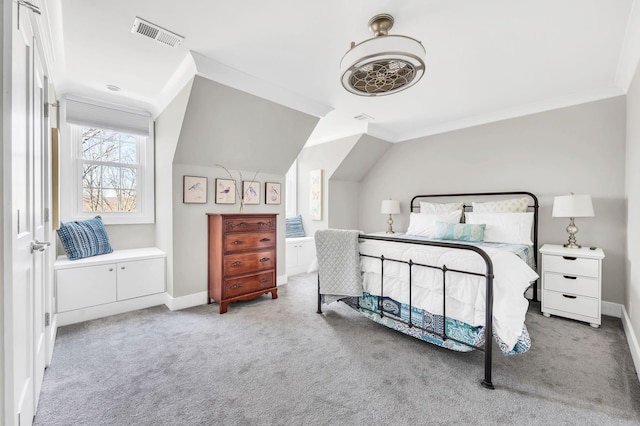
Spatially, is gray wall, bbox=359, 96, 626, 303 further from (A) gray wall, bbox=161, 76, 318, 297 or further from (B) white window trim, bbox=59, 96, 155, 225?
(B) white window trim, bbox=59, 96, 155, 225

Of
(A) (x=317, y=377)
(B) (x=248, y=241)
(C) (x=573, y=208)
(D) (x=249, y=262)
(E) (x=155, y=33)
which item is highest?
(E) (x=155, y=33)

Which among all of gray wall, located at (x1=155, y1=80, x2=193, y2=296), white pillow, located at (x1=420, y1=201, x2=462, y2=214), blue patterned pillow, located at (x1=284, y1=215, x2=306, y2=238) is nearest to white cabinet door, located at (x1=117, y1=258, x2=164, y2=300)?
gray wall, located at (x1=155, y1=80, x2=193, y2=296)

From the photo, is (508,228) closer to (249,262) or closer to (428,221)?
(428,221)

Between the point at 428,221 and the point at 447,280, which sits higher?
the point at 428,221

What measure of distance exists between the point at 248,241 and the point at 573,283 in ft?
11.2

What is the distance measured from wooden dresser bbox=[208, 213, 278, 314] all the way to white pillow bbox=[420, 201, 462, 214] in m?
2.29

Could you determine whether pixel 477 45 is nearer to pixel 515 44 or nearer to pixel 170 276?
pixel 515 44

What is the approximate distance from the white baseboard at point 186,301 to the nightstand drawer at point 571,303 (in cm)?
374

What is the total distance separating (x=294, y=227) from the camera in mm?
5230

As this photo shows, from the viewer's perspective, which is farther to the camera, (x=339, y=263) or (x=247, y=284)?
(x=247, y=284)

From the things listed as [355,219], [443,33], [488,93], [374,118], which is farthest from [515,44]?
[355,219]

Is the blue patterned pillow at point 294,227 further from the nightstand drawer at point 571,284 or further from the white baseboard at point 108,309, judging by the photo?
the nightstand drawer at point 571,284

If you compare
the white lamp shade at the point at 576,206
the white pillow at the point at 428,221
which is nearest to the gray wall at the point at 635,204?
the white lamp shade at the point at 576,206

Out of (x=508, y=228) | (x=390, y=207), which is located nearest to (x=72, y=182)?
(x=390, y=207)
